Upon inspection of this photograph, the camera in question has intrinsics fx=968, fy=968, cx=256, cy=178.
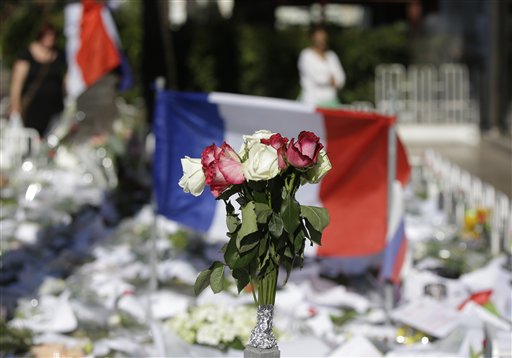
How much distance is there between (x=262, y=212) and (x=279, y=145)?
0.25 meters

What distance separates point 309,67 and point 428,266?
4.02 m

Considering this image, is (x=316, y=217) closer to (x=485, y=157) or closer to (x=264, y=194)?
(x=264, y=194)

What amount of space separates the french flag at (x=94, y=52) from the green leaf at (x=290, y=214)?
5533 mm

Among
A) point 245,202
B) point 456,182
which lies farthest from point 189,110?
point 456,182

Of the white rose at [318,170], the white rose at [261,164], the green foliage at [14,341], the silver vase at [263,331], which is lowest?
the green foliage at [14,341]

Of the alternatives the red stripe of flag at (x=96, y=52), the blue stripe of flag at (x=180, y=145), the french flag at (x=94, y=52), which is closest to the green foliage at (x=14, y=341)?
the blue stripe of flag at (x=180, y=145)

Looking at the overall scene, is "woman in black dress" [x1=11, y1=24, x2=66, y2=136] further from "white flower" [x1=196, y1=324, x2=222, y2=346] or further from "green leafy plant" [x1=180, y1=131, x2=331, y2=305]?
"green leafy plant" [x1=180, y1=131, x2=331, y2=305]

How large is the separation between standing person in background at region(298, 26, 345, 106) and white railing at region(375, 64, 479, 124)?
4.87 meters

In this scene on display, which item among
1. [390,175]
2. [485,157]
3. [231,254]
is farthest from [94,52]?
[485,157]

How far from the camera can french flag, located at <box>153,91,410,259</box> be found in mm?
5828

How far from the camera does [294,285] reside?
6.37m

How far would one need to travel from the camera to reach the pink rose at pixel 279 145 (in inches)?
136

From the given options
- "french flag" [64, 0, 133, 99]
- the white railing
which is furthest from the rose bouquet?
the white railing

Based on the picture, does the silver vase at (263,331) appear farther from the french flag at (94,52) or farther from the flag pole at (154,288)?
the french flag at (94,52)
